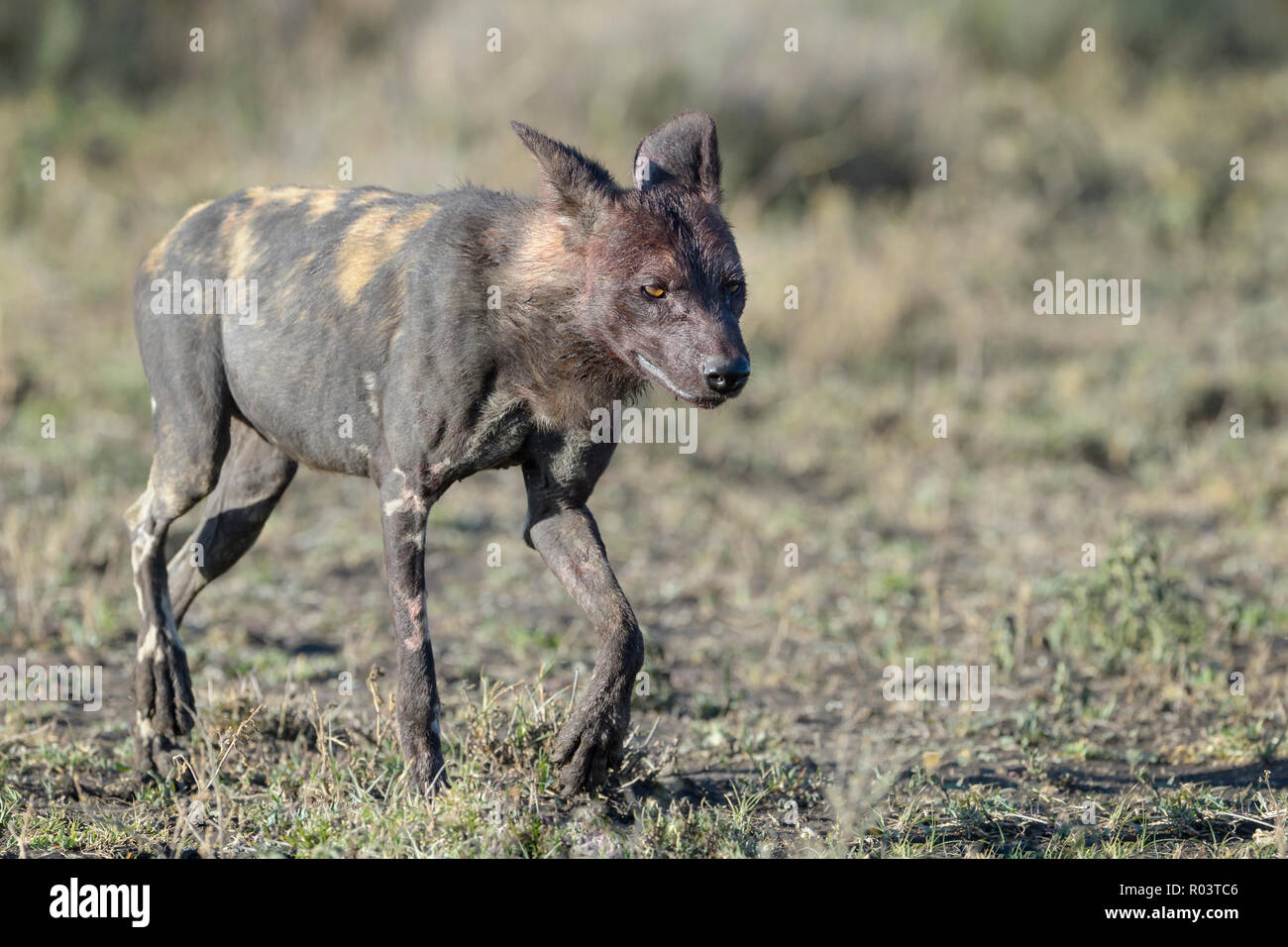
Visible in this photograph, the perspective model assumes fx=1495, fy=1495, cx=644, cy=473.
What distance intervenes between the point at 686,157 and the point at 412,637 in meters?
1.82

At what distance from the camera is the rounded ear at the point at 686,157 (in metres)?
4.91

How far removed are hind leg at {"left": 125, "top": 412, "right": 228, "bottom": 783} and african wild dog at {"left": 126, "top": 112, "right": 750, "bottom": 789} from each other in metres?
0.01

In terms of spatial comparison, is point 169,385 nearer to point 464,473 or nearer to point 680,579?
point 464,473

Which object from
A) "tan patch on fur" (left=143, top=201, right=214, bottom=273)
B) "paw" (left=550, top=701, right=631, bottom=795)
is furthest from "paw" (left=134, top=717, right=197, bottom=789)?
"tan patch on fur" (left=143, top=201, right=214, bottom=273)

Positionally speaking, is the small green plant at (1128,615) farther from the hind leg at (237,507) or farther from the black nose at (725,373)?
the hind leg at (237,507)

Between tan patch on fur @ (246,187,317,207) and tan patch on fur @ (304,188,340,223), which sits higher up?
tan patch on fur @ (246,187,317,207)

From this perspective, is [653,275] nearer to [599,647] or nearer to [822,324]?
[599,647]

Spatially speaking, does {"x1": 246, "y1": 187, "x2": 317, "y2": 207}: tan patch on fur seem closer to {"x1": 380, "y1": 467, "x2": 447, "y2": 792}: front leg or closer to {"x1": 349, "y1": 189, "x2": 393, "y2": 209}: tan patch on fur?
{"x1": 349, "y1": 189, "x2": 393, "y2": 209}: tan patch on fur

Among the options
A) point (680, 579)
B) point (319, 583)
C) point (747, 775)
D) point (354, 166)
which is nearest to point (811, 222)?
point (354, 166)

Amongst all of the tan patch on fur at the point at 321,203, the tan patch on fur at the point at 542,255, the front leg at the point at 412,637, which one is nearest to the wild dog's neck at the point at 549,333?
the tan patch on fur at the point at 542,255

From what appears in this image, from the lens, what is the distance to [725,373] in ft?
14.5

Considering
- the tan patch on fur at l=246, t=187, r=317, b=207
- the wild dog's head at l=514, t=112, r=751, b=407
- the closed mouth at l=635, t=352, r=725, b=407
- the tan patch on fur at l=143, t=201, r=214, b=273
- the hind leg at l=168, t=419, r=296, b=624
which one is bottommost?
the hind leg at l=168, t=419, r=296, b=624

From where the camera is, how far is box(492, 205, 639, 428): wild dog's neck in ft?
15.6

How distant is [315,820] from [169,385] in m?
1.84
